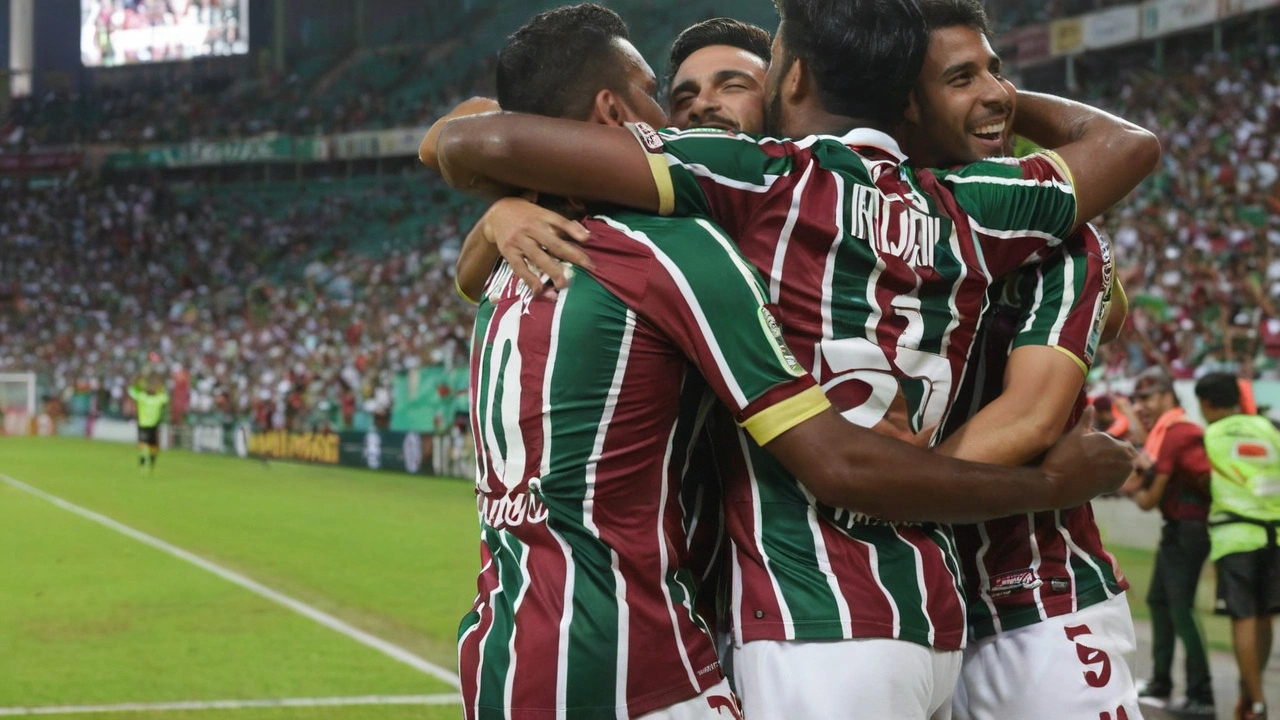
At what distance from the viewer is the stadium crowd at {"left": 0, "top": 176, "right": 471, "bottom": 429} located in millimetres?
27547

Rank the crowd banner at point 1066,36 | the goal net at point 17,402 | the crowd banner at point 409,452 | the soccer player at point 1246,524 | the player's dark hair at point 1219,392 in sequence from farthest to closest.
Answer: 1. the goal net at point 17,402
2. the crowd banner at point 1066,36
3. the crowd banner at point 409,452
4. the player's dark hair at point 1219,392
5. the soccer player at point 1246,524

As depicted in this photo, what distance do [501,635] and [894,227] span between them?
2.78ft

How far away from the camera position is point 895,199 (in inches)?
83.5

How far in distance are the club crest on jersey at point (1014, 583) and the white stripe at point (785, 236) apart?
29.2 inches

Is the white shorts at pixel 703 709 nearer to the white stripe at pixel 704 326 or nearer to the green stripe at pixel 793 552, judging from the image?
the green stripe at pixel 793 552

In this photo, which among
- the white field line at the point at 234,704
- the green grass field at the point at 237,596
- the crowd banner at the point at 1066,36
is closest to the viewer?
the white field line at the point at 234,704

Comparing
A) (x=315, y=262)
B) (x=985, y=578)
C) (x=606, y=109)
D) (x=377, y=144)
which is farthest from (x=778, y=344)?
(x=377, y=144)

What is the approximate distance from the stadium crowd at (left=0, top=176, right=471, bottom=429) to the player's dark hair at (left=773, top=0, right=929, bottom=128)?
71.0ft

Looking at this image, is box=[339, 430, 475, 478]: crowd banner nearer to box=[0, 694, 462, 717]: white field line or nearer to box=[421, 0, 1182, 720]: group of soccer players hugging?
box=[0, 694, 462, 717]: white field line

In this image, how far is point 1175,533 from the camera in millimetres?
7199

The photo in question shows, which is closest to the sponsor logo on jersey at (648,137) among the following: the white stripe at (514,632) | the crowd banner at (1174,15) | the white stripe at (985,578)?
the white stripe at (514,632)

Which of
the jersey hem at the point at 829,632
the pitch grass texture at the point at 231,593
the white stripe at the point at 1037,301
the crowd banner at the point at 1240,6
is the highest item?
the crowd banner at the point at 1240,6

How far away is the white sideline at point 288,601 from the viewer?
790 centimetres

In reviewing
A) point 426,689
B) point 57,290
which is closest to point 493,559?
point 426,689
